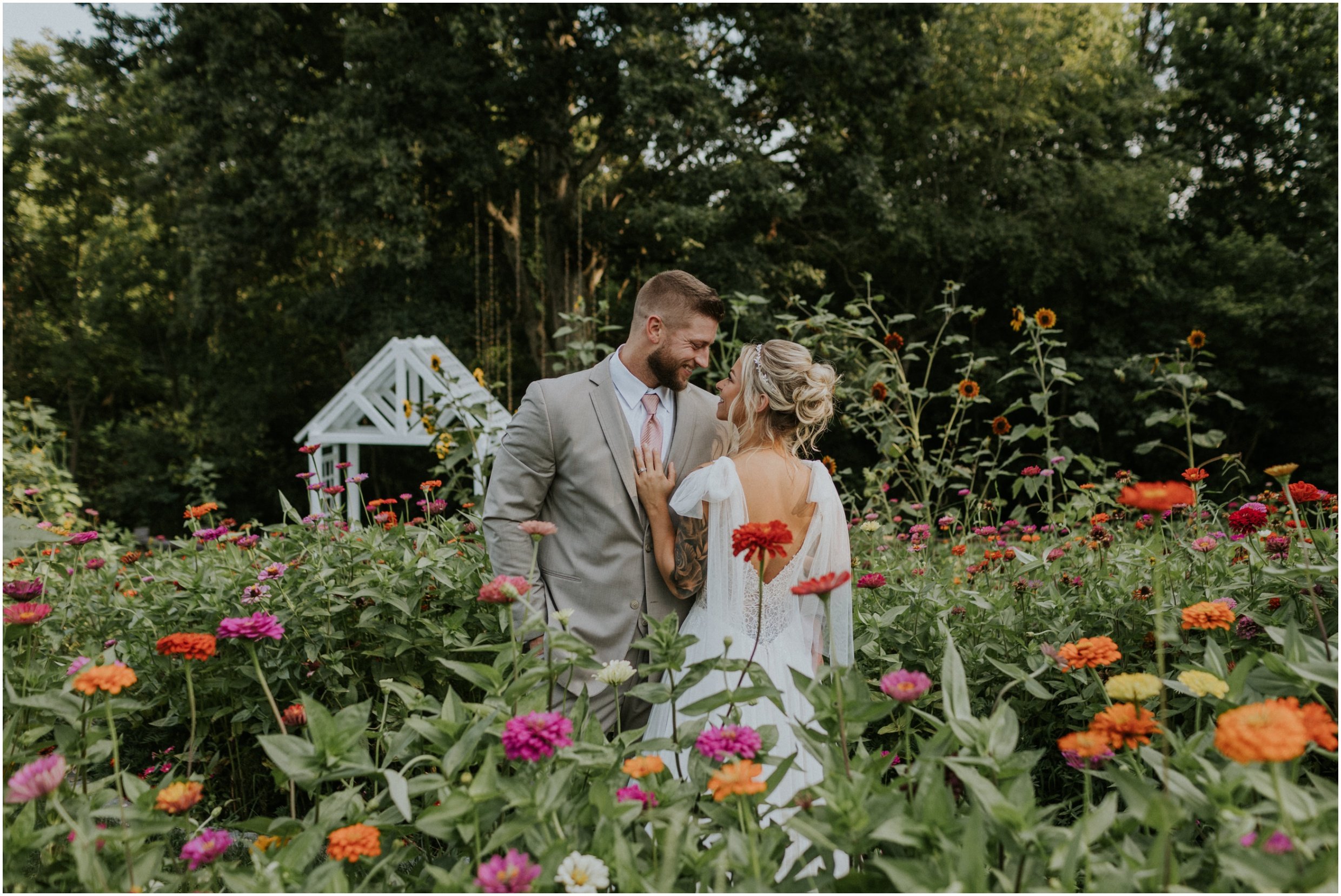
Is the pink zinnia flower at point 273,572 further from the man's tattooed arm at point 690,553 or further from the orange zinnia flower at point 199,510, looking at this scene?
the man's tattooed arm at point 690,553

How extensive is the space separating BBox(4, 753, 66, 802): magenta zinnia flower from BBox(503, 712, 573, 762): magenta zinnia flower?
618 millimetres

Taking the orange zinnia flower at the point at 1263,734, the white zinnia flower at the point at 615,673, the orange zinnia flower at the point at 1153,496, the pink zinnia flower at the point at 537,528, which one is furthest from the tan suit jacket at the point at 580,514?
the orange zinnia flower at the point at 1263,734

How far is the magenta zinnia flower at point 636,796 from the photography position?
111 centimetres

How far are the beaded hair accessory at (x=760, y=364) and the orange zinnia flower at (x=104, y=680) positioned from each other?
1423 millimetres

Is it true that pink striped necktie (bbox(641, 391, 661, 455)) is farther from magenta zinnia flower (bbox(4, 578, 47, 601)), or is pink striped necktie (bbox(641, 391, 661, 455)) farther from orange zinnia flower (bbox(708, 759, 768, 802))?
magenta zinnia flower (bbox(4, 578, 47, 601))

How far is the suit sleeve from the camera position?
6.37 feet

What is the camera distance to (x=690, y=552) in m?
1.99

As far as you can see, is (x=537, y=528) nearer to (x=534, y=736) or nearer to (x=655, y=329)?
(x=534, y=736)

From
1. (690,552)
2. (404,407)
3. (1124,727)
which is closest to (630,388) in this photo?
(690,552)

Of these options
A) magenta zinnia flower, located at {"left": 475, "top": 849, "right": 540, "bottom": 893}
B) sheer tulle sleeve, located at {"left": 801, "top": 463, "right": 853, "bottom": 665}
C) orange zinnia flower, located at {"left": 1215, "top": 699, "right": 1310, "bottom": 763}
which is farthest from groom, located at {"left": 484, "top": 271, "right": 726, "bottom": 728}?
orange zinnia flower, located at {"left": 1215, "top": 699, "right": 1310, "bottom": 763}

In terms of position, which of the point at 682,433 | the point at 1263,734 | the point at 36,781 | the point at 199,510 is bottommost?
the point at 36,781

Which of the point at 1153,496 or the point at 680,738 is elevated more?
the point at 1153,496

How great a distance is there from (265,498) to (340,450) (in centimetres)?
358

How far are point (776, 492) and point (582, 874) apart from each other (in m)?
1.10
